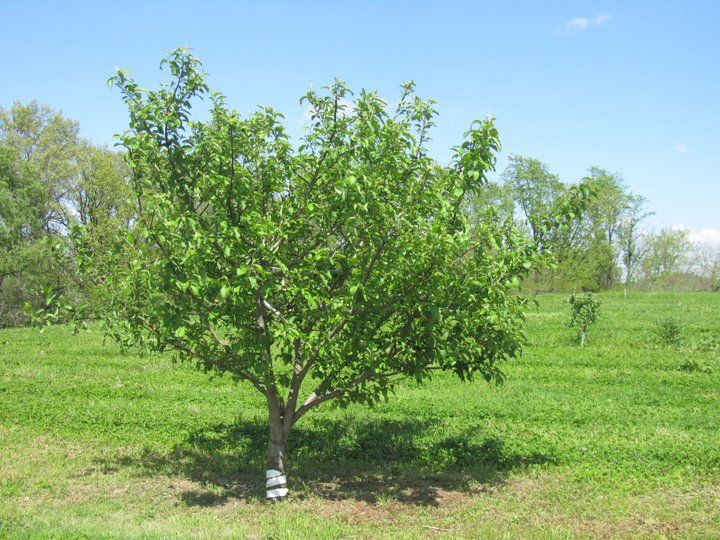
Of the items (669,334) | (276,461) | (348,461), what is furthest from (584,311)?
(276,461)

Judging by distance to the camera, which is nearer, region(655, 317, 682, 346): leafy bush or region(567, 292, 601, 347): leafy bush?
region(655, 317, 682, 346): leafy bush

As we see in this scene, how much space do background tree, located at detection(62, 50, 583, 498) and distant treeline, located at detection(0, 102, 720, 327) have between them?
1523 cm

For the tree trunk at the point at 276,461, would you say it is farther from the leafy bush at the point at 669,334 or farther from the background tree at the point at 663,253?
the background tree at the point at 663,253

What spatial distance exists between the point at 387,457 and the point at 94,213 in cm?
2938

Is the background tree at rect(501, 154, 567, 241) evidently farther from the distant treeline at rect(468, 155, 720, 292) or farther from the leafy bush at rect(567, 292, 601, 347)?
the leafy bush at rect(567, 292, 601, 347)

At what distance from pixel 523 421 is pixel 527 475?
2052mm

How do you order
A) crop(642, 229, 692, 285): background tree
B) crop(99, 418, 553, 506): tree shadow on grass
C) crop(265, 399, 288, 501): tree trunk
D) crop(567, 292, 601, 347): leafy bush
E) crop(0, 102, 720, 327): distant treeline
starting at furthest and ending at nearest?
crop(642, 229, 692, 285): background tree → crop(0, 102, 720, 327): distant treeline → crop(567, 292, 601, 347): leafy bush → crop(99, 418, 553, 506): tree shadow on grass → crop(265, 399, 288, 501): tree trunk

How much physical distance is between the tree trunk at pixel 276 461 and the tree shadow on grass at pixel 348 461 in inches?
11.8

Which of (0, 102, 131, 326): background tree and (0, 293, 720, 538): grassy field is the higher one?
(0, 102, 131, 326): background tree

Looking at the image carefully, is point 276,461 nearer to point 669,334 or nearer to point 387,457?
point 387,457

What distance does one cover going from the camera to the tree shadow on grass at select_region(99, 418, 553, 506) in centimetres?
766

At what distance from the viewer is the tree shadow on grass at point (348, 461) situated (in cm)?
766

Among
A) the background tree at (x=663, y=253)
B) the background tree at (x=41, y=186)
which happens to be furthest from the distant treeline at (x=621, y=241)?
the background tree at (x=41, y=186)

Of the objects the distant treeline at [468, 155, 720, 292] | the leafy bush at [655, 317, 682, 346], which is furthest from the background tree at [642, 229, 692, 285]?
the leafy bush at [655, 317, 682, 346]
